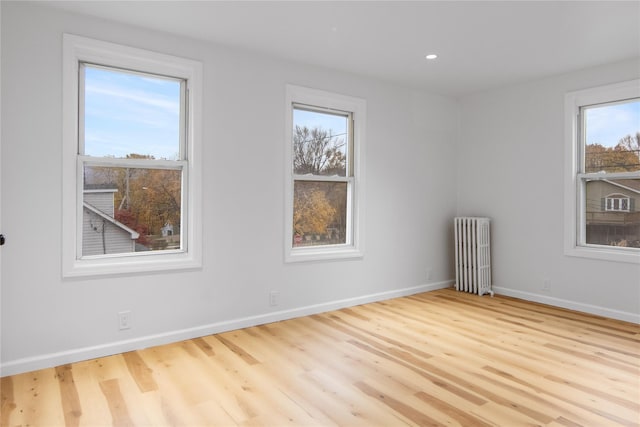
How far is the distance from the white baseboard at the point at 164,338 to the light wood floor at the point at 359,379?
71 mm

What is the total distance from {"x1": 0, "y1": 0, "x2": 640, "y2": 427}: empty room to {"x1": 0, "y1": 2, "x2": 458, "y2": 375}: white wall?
0.02m

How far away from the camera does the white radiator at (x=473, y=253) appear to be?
504cm

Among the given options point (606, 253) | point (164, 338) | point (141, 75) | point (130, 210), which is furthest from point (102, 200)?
point (606, 253)

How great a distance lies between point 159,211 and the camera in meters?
3.47

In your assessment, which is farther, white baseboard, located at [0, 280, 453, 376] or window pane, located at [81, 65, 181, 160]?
window pane, located at [81, 65, 181, 160]

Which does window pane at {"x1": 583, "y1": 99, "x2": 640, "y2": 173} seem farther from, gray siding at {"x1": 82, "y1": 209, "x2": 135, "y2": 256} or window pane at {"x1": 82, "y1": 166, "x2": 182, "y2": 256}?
gray siding at {"x1": 82, "y1": 209, "x2": 135, "y2": 256}

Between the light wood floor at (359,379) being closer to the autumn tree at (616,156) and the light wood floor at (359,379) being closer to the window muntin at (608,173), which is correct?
the window muntin at (608,173)

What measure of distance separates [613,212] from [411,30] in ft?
9.28

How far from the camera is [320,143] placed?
14.5 feet

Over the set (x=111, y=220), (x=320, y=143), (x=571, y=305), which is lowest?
(x=571, y=305)

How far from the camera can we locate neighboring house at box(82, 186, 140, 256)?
317 centimetres

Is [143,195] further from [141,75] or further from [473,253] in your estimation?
[473,253]

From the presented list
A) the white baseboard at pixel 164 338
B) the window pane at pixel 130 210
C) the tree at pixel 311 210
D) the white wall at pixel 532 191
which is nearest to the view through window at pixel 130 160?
the window pane at pixel 130 210

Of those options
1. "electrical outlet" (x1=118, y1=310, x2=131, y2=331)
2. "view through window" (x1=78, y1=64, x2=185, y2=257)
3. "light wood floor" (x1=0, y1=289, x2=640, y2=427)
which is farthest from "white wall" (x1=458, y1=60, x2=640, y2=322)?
"electrical outlet" (x1=118, y1=310, x2=131, y2=331)
